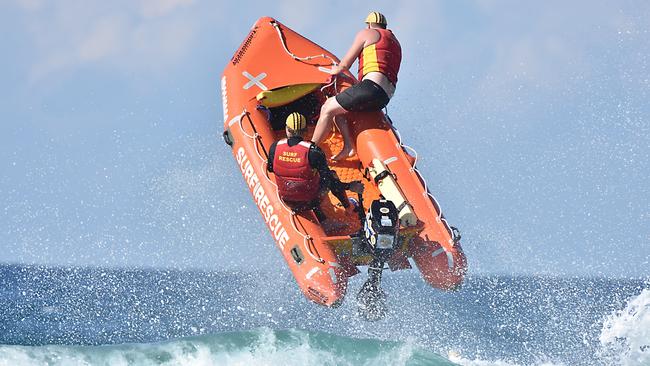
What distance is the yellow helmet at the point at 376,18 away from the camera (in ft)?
28.1

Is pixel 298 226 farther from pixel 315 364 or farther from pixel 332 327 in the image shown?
pixel 332 327

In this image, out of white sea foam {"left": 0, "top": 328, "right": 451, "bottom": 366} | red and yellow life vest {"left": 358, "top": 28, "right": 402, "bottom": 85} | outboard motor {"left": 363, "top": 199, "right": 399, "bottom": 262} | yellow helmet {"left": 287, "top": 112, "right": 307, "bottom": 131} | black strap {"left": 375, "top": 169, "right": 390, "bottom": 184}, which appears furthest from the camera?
red and yellow life vest {"left": 358, "top": 28, "right": 402, "bottom": 85}

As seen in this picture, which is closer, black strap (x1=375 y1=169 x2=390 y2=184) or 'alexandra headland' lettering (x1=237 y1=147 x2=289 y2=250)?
'alexandra headland' lettering (x1=237 y1=147 x2=289 y2=250)

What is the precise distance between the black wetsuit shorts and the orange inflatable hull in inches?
11.9

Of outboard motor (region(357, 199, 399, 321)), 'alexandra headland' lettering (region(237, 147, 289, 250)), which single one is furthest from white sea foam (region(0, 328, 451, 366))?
'alexandra headland' lettering (region(237, 147, 289, 250))

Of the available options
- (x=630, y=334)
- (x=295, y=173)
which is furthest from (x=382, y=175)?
(x=630, y=334)

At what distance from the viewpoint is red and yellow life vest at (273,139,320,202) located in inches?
296

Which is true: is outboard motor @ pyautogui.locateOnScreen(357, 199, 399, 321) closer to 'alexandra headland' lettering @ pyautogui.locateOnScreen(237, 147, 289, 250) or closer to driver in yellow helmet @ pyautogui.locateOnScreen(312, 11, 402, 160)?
'alexandra headland' lettering @ pyautogui.locateOnScreen(237, 147, 289, 250)

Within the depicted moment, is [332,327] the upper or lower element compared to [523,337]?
lower

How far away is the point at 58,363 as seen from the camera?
7.37m

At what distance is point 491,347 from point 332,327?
4179 mm

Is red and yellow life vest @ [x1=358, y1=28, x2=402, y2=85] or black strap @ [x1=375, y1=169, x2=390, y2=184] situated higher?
red and yellow life vest @ [x1=358, y1=28, x2=402, y2=85]

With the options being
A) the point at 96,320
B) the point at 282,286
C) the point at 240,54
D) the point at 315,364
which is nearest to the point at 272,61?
the point at 240,54

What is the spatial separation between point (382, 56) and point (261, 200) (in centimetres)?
171
